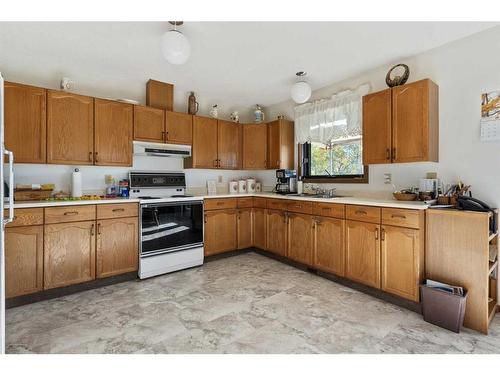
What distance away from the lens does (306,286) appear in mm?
2842

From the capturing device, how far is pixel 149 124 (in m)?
3.44

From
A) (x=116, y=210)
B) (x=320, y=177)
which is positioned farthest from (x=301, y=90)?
(x=116, y=210)

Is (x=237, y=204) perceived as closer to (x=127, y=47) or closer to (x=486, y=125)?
(x=127, y=47)

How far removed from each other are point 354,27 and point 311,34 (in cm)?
37

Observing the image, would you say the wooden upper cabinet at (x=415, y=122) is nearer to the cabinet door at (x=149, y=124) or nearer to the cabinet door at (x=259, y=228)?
the cabinet door at (x=259, y=228)

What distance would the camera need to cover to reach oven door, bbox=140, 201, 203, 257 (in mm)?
3094

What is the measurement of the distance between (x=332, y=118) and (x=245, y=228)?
2086 millimetres

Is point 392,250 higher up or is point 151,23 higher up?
point 151,23

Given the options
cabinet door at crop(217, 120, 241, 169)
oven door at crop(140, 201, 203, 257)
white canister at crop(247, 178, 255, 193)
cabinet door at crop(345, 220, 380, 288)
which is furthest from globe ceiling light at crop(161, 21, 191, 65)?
white canister at crop(247, 178, 255, 193)

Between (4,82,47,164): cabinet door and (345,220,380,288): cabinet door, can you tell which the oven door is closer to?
(4,82,47,164): cabinet door

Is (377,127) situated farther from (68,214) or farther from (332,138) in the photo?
(68,214)
